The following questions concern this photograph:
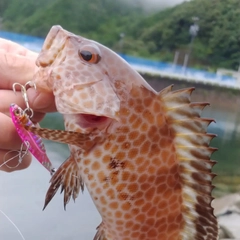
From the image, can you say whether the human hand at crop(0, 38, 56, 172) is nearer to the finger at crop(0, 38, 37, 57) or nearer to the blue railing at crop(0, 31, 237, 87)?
the finger at crop(0, 38, 37, 57)

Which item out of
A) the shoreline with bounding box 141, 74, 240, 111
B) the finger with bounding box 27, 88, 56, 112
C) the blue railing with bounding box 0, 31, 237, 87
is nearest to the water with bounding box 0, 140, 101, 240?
the finger with bounding box 27, 88, 56, 112

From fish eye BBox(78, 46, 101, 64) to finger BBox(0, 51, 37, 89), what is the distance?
4.6 inches

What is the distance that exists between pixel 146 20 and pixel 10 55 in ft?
6.68

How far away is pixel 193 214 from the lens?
2.10ft

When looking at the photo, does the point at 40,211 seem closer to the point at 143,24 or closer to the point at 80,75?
the point at 80,75

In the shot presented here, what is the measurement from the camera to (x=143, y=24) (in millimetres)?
2631

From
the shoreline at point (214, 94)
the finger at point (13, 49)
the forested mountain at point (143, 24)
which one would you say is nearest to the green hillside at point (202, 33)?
the forested mountain at point (143, 24)

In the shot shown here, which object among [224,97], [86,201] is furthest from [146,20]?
[86,201]

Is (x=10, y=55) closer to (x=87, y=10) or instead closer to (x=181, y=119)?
(x=181, y=119)

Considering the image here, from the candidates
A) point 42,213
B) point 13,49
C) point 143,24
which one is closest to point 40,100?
point 13,49

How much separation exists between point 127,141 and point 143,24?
83.7 inches

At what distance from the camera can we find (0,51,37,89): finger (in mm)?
709

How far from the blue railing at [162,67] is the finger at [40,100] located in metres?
1.47

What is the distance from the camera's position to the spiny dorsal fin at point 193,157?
0.62m
